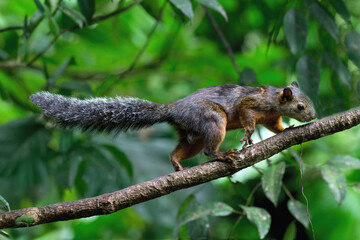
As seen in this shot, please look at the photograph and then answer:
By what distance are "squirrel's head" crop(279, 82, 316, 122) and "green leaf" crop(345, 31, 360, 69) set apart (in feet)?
1.57

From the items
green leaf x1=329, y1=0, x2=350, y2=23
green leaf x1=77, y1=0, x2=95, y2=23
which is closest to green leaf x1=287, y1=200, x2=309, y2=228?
green leaf x1=329, y1=0, x2=350, y2=23

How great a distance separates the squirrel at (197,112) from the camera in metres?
2.55

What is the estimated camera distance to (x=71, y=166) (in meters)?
3.45

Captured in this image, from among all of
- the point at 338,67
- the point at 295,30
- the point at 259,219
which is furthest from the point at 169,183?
the point at 338,67

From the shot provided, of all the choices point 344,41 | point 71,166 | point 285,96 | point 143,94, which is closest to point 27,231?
point 71,166

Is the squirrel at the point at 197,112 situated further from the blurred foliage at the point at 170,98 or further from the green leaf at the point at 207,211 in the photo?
the green leaf at the point at 207,211

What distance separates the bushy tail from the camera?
99.7 inches

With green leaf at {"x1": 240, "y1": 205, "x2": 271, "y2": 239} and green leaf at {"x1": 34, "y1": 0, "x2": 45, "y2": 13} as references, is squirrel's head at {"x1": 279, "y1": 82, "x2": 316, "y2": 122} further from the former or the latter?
green leaf at {"x1": 34, "y1": 0, "x2": 45, "y2": 13}

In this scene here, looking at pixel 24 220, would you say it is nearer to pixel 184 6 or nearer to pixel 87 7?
pixel 184 6

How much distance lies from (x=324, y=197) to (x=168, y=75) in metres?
2.44

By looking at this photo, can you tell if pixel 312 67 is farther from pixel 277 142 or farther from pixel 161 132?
pixel 161 132

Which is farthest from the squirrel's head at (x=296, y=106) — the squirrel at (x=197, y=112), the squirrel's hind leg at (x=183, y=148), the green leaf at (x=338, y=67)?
the squirrel's hind leg at (x=183, y=148)

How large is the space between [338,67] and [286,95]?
0.60 metres

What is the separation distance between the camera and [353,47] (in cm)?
298
